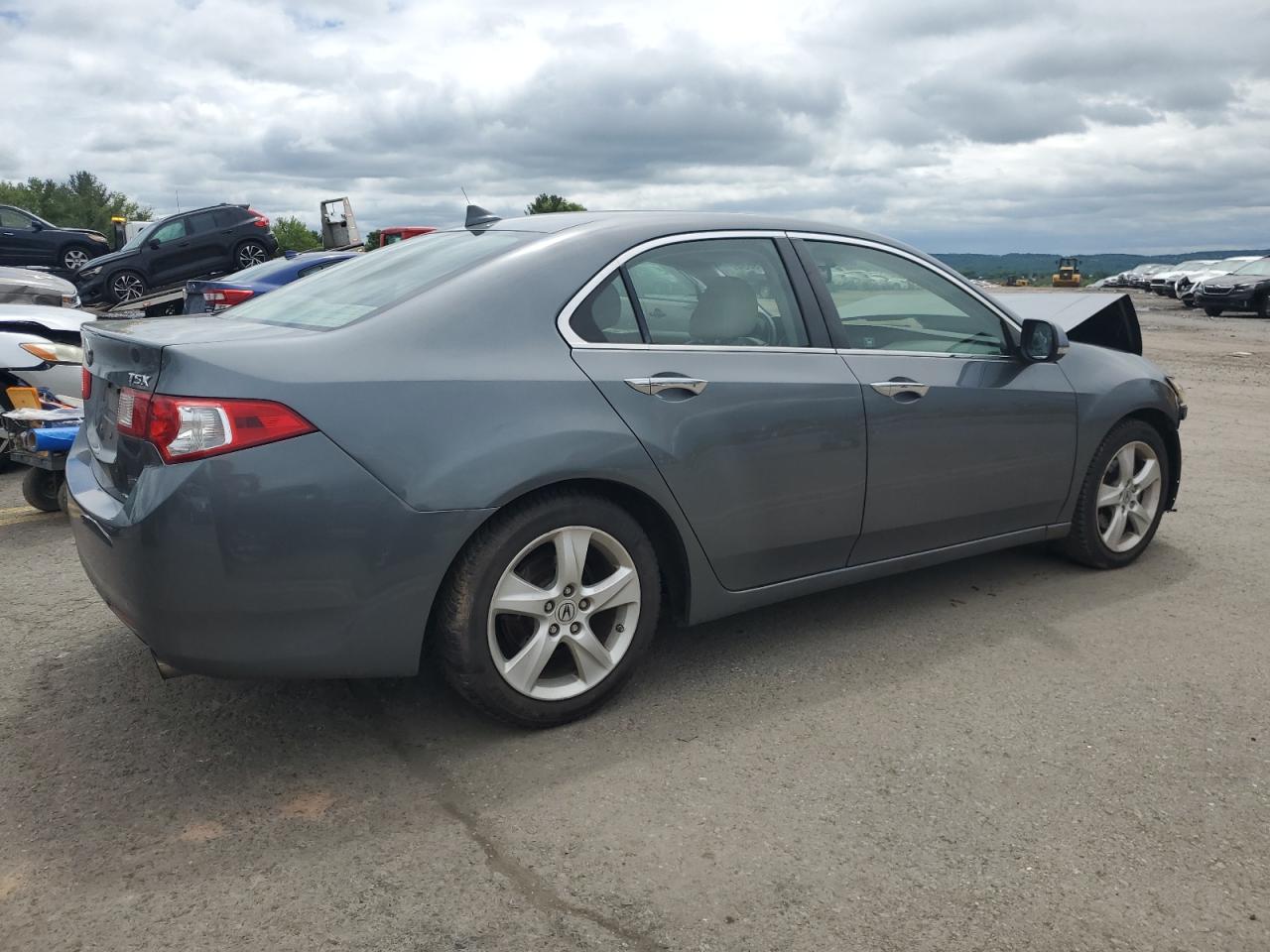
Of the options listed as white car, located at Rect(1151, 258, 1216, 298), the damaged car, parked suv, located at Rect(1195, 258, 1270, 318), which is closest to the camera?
the damaged car

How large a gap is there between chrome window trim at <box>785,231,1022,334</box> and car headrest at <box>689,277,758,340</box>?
1.20ft

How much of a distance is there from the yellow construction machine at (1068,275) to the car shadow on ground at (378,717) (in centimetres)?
5971

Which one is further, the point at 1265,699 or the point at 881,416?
the point at 881,416

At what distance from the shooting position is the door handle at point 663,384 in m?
3.43

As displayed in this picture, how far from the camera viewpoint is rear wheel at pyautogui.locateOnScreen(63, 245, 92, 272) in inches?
984

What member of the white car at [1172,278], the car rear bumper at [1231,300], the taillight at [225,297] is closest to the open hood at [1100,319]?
the taillight at [225,297]

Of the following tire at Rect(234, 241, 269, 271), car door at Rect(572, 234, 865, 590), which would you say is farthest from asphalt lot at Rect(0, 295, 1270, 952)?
tire at Rect(234, 241, 269, 271)

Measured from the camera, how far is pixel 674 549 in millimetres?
3605

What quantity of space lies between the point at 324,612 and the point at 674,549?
117 centimetres

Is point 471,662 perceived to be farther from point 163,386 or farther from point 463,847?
point 163,386

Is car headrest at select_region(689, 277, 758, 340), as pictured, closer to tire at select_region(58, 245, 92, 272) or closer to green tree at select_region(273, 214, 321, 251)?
tire at select_region(58, 245, 92, 272)

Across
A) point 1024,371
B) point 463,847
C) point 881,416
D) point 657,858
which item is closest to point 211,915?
point 463,847

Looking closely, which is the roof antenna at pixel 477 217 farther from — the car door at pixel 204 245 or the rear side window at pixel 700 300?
the car door at pixel 204 245

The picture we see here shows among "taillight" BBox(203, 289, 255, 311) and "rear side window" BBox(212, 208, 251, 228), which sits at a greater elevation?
"rear side window" BBox(212, 208, 251, 228)
